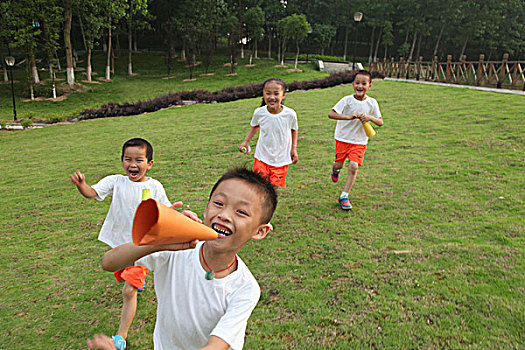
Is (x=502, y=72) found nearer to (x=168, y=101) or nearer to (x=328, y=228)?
(x=168, y=101)

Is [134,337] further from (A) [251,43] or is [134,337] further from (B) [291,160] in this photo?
(A) [251,43]

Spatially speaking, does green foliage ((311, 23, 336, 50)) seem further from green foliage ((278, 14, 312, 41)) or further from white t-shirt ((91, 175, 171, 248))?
white t-shirt ((91, 175, 171, 248))

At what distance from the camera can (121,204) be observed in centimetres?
309

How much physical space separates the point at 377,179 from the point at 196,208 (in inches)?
129

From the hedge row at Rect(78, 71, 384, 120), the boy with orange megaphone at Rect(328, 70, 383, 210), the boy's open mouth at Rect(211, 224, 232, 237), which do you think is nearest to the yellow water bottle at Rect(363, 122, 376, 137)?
the boy with orange megaphone at Rect(328, 70, 383, 210)

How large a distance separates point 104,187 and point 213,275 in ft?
5.90

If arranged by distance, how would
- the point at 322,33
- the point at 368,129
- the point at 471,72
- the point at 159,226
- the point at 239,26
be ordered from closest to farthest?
the point at 159,226, the point at 368,129, the point at 471,72, the point at 239,26, the point at 322,33

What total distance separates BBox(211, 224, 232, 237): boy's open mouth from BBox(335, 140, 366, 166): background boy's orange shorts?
4098 mm

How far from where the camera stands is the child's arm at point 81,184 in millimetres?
2655

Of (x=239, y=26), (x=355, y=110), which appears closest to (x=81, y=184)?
(x=355, y=110)

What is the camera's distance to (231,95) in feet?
61.7

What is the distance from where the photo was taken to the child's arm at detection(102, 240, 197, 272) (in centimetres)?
147

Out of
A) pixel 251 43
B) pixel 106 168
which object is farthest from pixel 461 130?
pixel 251 43

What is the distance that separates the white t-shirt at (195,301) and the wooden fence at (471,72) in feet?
60.1
